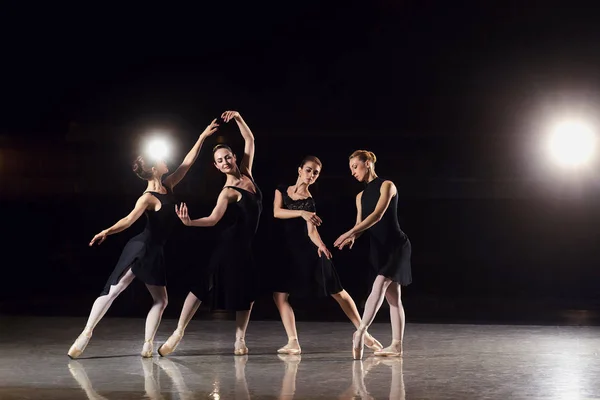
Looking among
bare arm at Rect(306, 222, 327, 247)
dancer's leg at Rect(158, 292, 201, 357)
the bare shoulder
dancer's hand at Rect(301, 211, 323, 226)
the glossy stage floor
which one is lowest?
the glossy stage floor

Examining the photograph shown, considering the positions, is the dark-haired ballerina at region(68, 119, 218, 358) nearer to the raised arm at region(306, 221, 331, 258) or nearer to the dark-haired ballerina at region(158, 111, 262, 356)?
the dark-haired ballerina at region(158, 111, 262, 356)

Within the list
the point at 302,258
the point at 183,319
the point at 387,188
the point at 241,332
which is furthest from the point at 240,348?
the point at 387,188

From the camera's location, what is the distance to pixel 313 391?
801 cm

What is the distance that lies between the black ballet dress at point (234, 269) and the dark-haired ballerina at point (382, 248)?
2.97 ft

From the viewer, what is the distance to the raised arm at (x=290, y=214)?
31.4ft

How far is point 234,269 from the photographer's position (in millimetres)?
9664

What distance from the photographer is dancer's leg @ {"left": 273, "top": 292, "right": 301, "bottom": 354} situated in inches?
391

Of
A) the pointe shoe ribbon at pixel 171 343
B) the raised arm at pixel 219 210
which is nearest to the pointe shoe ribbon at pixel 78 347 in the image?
the pointe shoe ribbon at pixel 171 343

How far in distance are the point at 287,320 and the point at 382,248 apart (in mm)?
1092

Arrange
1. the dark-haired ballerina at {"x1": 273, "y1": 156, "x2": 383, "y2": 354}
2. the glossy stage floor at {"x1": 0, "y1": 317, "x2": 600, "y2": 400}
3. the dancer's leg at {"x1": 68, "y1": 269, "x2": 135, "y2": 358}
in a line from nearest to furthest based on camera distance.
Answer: the glossy stage floor at {"x1": 0, "y1": 317, "x2": 600, "y2": 400}
the dancer's leg at {"x1": 68, "y1": 269, "x2": 135, "y2": 358}
the dark-haired ballerina at {"x1": 273, "y1": 156, "x2": 383, "y2": 354}

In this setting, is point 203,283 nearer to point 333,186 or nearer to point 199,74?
point 333,186

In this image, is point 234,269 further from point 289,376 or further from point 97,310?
point 289,376

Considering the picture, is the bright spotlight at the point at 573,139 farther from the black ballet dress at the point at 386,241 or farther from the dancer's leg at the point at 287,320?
the dancer's leg at the point at 287,320

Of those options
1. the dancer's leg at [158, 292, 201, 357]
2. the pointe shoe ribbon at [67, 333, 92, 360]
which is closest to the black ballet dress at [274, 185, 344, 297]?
the dancer's leg at [158, 292, 201, 357]
